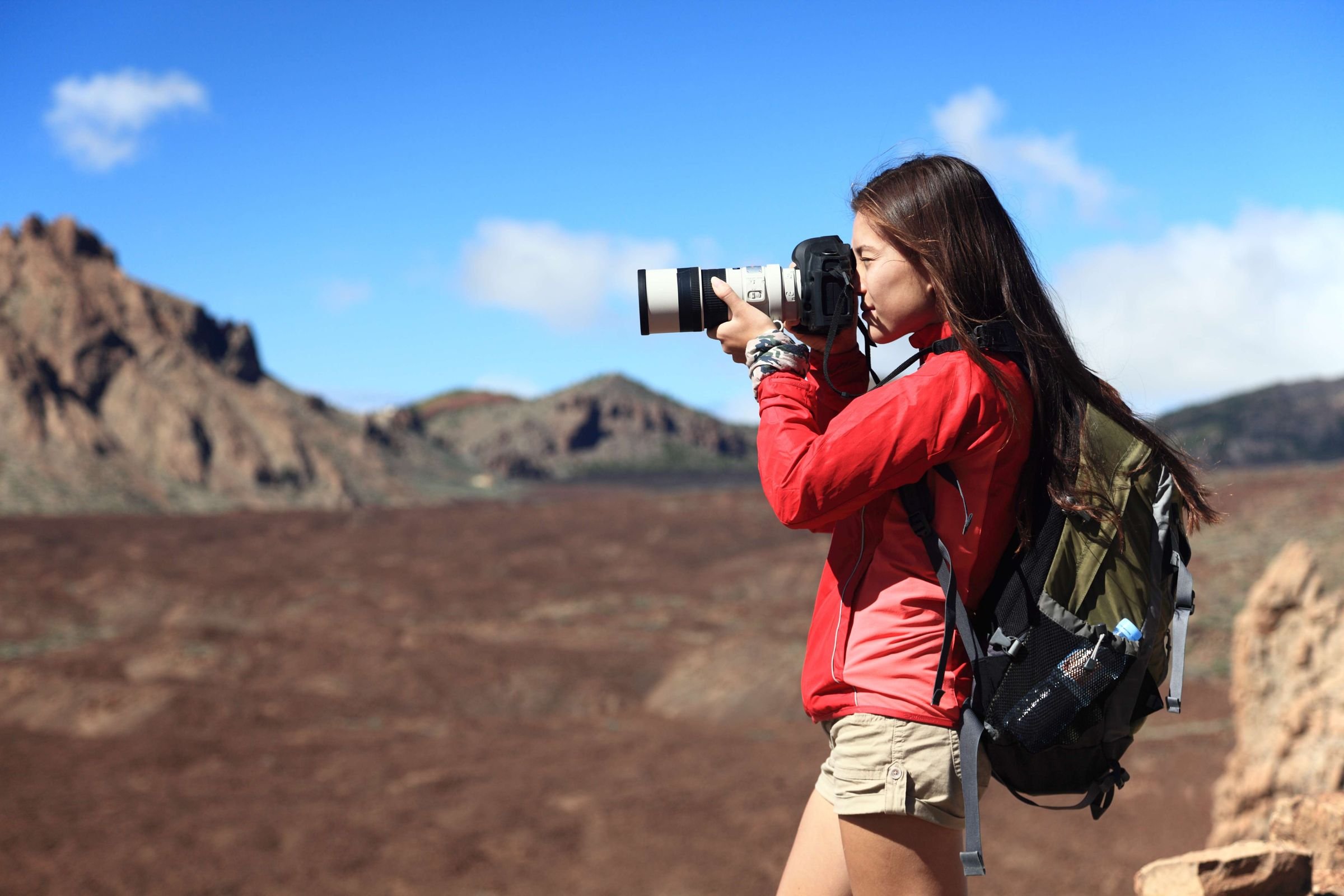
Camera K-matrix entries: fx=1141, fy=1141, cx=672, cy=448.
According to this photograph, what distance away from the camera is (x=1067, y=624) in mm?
1727

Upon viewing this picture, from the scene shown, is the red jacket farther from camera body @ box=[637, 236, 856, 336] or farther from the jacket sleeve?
camera body @ box=[637, 236, 856, 336]

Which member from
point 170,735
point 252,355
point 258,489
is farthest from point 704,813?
point 252,355

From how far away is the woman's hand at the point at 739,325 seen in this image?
197cm

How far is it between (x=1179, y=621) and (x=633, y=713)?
46.7ft

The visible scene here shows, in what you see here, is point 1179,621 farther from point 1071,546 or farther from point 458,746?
point 458,746

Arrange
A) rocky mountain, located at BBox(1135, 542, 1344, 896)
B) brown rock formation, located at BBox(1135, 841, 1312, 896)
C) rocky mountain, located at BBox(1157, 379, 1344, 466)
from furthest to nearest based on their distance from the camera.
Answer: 1. rocky mountain, located at BBox(1157, 379, 1344, 466)
2. rocky mountain, located at BBox(1135, 542, 1344, 896)
3. brown rock formation, located at BBox(1135, 841, 1312, 896)

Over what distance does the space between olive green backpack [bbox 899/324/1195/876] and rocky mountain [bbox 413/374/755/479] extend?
62214mm

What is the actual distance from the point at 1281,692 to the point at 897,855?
624 cm

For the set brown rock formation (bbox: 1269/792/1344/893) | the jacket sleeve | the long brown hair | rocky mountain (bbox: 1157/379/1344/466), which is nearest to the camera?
the jacket sleeve

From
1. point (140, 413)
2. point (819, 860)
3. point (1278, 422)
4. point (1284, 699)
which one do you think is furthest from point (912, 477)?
point (1278, 422)

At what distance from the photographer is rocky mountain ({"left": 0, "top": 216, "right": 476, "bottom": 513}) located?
42.5m

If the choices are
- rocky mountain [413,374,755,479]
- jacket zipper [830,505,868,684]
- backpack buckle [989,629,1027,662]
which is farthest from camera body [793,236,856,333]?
rocky mountain [413,374,755,479]

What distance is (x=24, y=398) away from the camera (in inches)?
1729

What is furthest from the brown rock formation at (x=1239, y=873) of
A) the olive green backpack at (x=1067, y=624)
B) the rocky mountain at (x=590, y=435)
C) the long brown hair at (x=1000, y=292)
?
the rocky mountain at (x=590, y=435)
